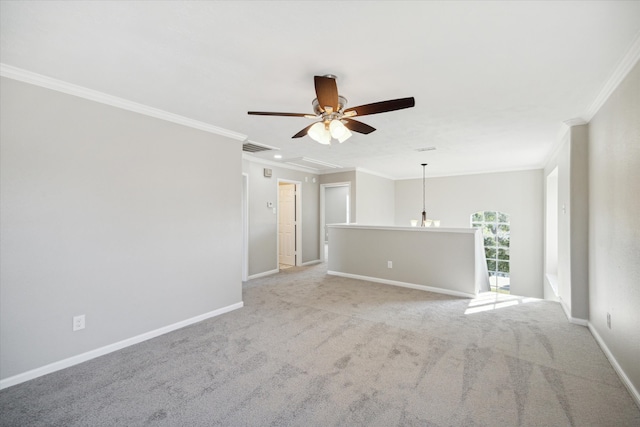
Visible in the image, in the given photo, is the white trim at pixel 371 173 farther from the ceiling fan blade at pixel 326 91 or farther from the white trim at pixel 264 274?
the ceiling fan blade at pixel 326 91

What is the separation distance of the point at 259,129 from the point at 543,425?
3747 millimetres

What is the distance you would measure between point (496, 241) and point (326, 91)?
24.2ft

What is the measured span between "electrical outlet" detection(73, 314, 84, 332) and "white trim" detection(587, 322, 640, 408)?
433cm

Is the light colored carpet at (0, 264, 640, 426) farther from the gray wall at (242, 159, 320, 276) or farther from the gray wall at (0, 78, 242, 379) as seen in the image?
the gray wall at (242, 159, 320, 276)

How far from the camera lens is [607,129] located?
2543mm

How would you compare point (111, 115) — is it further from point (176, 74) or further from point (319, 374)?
point (319, 374)

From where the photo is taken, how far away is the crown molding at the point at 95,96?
218 centimetres

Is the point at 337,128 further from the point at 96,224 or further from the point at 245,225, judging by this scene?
the point at 245,225

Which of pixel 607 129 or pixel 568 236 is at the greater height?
pixel 607 129

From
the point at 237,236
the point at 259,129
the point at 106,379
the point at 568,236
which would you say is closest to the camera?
the point at 106,379

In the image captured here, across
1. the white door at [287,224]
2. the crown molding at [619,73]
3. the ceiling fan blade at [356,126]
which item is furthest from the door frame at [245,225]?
the crown molding at [619,73]

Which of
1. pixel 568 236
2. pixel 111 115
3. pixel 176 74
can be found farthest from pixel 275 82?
pixel 568 236

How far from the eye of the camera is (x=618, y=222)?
227cm

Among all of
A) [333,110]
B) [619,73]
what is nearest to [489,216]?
[619,73]
